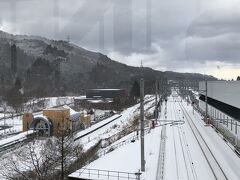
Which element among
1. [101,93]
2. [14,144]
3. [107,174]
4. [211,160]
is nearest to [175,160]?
[211,160]

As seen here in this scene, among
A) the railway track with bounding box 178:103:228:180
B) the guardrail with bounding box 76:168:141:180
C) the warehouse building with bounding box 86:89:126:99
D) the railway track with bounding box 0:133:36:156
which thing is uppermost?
Answer: the warehouse building with bounding box 86:89:126:99

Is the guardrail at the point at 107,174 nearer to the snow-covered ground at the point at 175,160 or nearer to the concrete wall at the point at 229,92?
the snow-covered ground at the point at 175,160

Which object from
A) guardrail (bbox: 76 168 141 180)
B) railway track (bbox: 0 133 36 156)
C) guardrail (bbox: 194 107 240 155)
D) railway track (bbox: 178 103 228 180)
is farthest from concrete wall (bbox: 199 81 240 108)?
railway track (bbox: 0 133 36 156)

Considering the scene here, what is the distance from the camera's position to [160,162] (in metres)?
30.4

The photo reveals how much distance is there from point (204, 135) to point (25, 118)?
27431 mm

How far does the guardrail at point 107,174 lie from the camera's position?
2478 cm

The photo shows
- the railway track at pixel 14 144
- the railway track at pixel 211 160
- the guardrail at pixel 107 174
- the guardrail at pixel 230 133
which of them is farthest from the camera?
the guardrail at pixel 230 133

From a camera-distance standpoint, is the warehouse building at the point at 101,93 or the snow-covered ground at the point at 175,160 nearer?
the snow-covered ground at the point at 175,160

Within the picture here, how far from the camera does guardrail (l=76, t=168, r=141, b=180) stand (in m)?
24.8

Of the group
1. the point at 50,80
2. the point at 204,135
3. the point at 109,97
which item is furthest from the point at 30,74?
the point at 204,135

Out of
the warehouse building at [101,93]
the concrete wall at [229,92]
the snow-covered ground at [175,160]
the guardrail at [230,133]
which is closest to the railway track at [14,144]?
the snow-covered ground at [175,160]

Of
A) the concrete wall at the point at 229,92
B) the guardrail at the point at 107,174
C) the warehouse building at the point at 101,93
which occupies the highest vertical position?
the concrete wall at the point at 229,92

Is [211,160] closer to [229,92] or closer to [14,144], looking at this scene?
[229,92]

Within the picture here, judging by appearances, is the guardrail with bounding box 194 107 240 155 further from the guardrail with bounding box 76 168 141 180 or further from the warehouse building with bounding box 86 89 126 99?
the warehouse building with bounding box 86 89 126 99
